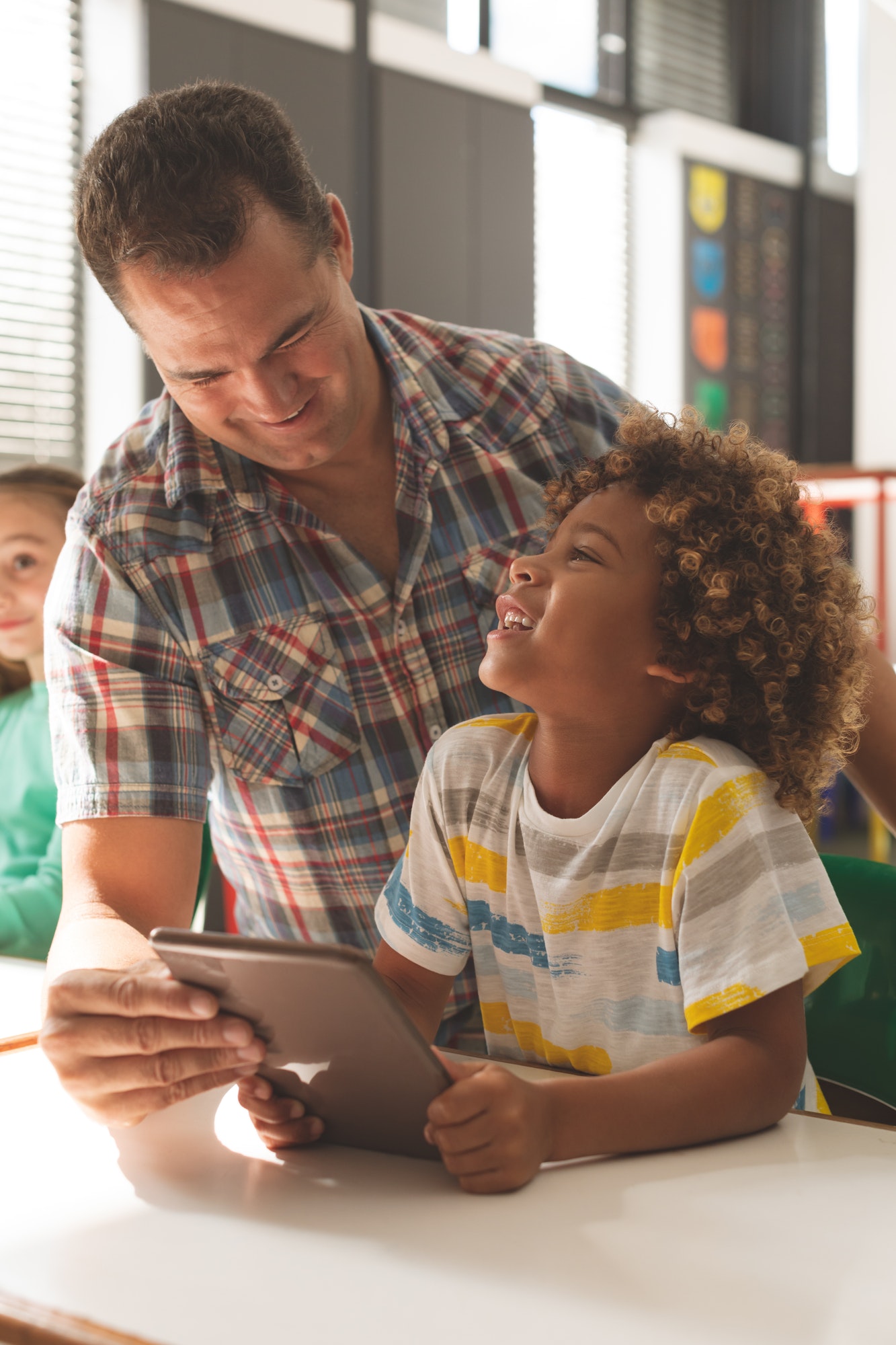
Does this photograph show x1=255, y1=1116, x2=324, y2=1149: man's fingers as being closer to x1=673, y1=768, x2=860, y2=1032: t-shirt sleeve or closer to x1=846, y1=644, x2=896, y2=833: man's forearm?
x1=673, y1=768, x2=860, y2=1032: t-shirt sleeve

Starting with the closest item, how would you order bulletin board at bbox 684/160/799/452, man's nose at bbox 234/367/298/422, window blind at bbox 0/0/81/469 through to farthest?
man's nose at bbox 234/367/298/422 < window blind at bbox 0/0/81/469 < bulletin board at bbox 684/160/799/452

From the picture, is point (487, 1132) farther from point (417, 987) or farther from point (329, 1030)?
point (417, 987)

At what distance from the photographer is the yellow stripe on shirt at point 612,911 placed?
1.04 meters

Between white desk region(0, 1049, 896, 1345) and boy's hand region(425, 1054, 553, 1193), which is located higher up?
boy's hand region(425, 1054, 553, 1193)

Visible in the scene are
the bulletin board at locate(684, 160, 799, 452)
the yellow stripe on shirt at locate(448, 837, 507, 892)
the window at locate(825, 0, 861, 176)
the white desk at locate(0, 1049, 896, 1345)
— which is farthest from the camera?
the window at locate(825, 0, 861, 176)

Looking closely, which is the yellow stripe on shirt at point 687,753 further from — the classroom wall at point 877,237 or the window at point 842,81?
the window at point 842,81

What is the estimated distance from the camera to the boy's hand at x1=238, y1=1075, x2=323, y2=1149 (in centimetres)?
87

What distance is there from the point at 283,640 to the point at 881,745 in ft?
2.20

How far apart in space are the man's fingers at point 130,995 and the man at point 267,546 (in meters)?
0.19

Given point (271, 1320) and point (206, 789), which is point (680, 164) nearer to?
point (206, 789)

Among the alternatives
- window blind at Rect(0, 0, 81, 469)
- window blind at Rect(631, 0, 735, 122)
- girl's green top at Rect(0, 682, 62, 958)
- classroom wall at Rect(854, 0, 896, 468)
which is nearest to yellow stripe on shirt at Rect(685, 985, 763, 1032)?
girl's green top at Rect(0, 682, 62, 958)

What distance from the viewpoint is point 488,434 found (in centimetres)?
157

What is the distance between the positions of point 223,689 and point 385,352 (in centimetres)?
48

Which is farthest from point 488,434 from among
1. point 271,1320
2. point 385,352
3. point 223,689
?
point 271,1320
